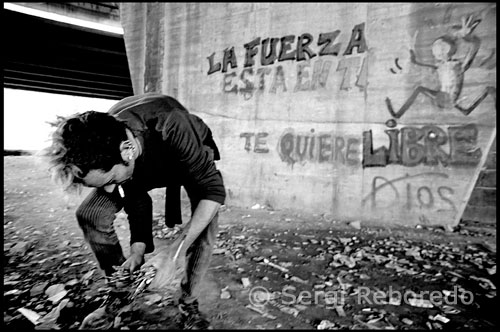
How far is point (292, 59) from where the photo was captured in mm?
5527

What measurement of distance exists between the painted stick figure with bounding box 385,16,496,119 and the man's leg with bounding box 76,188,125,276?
4.23 meters

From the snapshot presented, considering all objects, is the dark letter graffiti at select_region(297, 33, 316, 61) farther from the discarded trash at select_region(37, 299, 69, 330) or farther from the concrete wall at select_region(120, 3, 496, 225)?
the discarded trash at select_region(37, 299, 69, 330)

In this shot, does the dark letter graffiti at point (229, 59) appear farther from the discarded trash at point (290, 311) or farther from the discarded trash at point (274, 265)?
the discarded trash at point (290, 311)

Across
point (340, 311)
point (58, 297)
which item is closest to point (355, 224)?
point (340, 311)

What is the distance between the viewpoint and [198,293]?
266 cm

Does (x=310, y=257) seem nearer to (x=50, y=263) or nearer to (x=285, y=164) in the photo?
(x=285, y=164)

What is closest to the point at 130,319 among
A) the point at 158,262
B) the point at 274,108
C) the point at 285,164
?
the point at 158,262

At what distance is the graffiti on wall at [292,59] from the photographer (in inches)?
200

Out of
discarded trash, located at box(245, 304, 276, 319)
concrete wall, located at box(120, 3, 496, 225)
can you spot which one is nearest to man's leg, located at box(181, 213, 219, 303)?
discarded trash, located at box(245, 304, 276, 319)

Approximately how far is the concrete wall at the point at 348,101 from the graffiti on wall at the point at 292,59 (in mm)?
17

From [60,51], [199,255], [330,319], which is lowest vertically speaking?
[330,319]

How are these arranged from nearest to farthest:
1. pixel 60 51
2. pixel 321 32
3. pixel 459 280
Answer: pixel 459 280 → pixel 321 32 → pixel 60 51

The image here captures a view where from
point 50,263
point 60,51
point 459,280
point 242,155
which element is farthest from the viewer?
point 60,51

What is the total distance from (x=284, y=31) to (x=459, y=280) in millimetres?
4330
